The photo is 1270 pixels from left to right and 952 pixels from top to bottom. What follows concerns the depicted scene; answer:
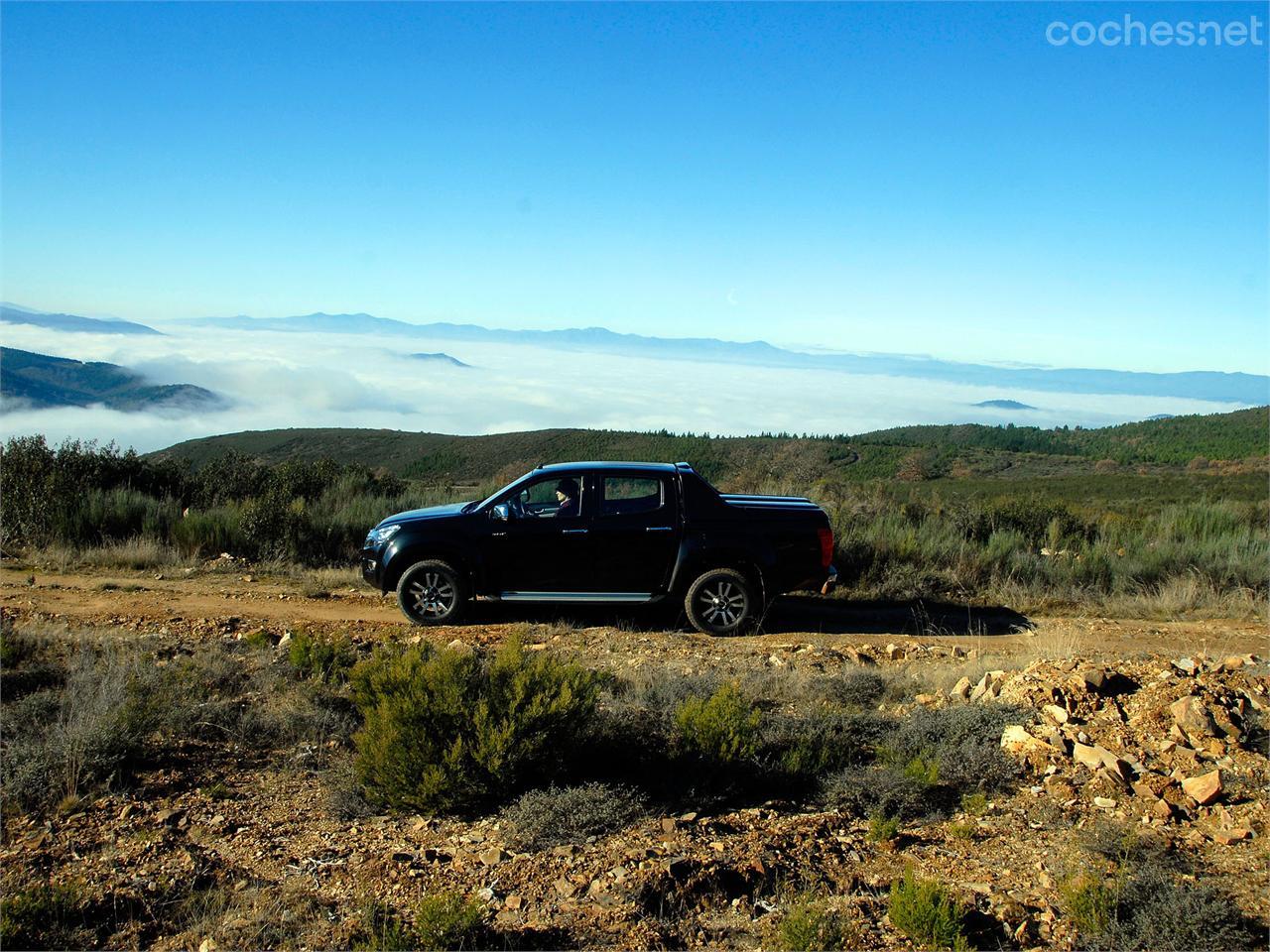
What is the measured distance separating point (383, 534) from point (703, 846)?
6.37 m

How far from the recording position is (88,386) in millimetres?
55156

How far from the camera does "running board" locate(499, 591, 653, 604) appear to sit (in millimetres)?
10219

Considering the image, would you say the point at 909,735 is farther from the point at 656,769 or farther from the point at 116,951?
the point at 116,951

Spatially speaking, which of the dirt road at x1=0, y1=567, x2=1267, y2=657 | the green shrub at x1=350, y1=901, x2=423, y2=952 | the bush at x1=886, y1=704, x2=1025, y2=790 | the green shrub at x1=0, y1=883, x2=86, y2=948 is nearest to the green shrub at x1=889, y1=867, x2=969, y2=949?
the bush at x1=886, y1=704, x2=1025, y2=790

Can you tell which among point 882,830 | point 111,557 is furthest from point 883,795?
point 111,557

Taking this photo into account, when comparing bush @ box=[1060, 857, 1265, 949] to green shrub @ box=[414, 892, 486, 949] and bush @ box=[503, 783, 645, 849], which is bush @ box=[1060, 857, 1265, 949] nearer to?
bush @ box=[503, 783, 645, 849]

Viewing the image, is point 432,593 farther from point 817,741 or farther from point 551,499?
point 817,741

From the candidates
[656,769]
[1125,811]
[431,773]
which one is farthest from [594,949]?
[1125,811]

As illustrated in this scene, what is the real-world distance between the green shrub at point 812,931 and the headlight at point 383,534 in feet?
22.9

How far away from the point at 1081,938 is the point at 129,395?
59.9 meters

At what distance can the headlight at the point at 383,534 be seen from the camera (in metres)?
10.3

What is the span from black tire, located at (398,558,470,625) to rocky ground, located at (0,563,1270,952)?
3806mm

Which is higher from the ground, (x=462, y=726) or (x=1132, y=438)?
(x=1132, y=438)

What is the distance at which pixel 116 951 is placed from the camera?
4156 mm
